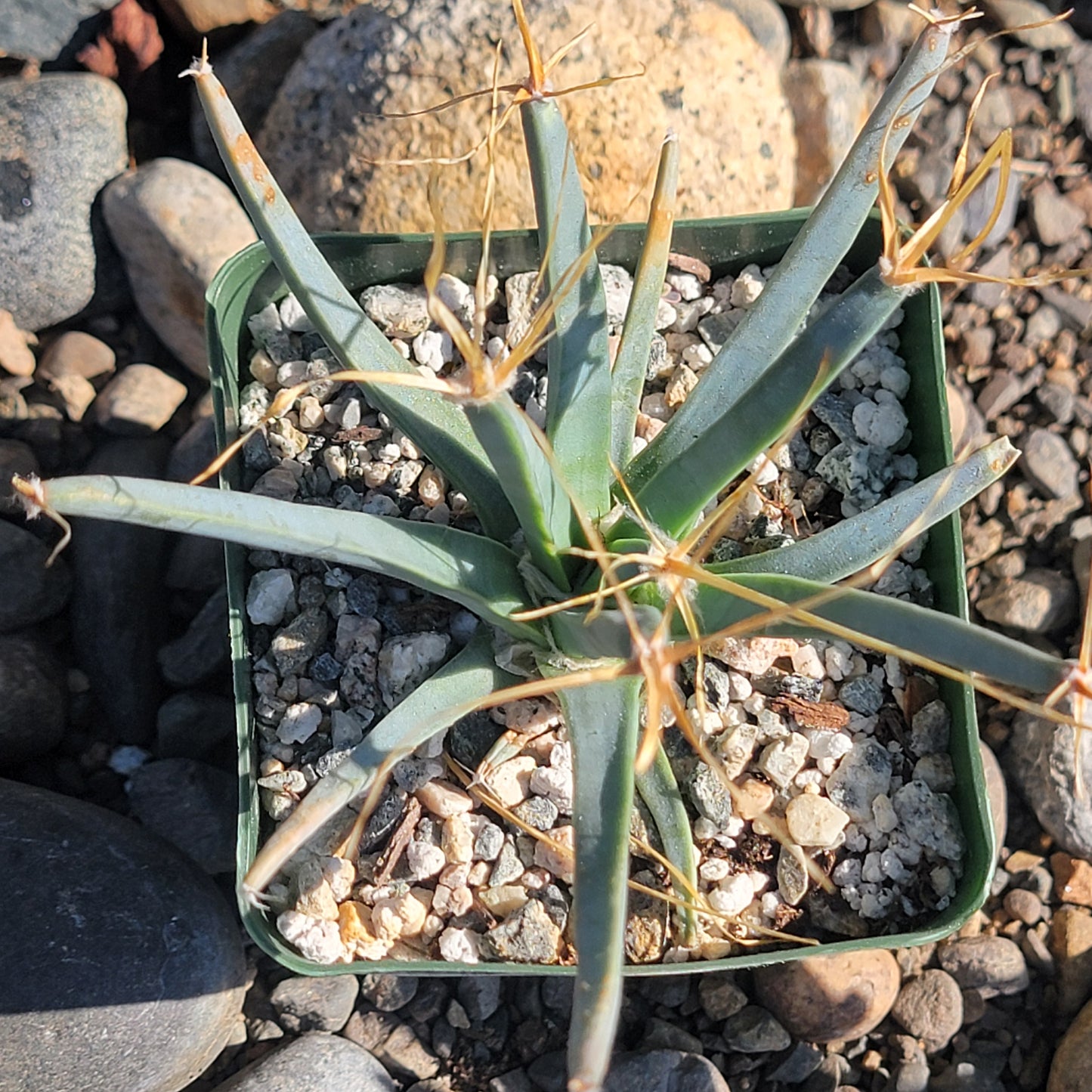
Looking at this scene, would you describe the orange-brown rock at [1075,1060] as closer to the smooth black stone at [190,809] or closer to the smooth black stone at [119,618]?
the smooth black stone at [190,809]

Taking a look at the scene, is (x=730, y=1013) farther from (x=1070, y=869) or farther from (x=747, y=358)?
(x=747, y=358)

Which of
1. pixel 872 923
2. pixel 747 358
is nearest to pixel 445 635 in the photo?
pixel 747 358

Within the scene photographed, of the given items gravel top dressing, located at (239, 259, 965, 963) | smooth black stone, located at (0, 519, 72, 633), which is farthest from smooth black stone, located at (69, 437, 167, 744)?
gravel top dressing, located at (239, 259, 965, 963)

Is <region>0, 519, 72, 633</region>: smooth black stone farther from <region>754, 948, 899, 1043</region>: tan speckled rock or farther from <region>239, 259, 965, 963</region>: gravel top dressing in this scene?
<region>754, 948, 899, 1043</region>: tan speckled rock

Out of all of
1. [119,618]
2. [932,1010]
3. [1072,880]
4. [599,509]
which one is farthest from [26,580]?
[1072,880]

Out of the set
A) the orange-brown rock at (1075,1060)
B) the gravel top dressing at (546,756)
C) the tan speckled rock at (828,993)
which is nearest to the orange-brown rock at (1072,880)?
the orange-brown rock at (1075,1060)
